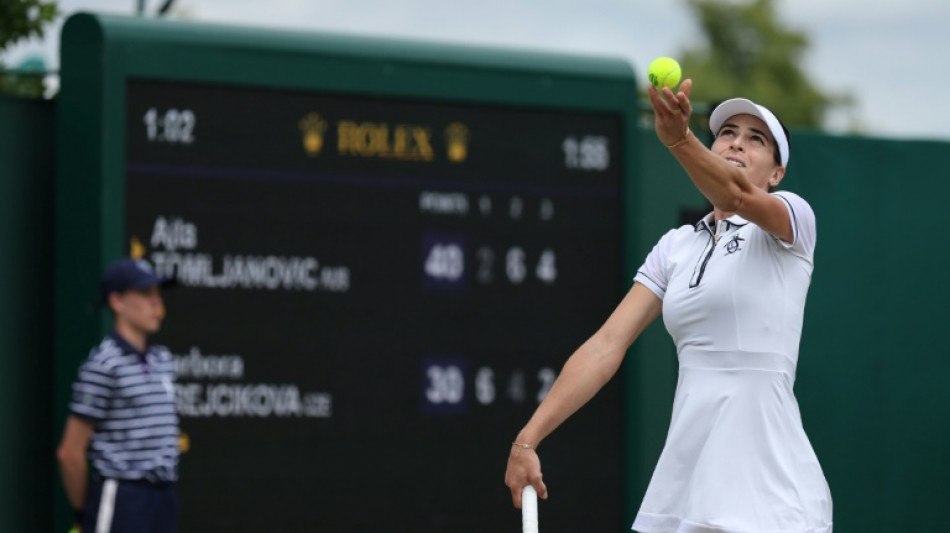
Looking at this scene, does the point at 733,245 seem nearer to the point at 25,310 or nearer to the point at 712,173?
the point at 712,173

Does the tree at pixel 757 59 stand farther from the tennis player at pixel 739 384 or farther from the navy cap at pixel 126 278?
the tennis player at pixel 739 384

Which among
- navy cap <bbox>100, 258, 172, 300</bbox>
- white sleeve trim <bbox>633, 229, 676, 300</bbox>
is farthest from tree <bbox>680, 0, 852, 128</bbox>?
white sleeve trim <bbox>633, 229, 676, 300</bbox>

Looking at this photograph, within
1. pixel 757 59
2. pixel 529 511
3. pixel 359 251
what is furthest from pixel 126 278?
pixel 757 59

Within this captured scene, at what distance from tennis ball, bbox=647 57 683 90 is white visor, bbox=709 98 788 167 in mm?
295

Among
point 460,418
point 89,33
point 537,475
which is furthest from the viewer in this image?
point 460,418

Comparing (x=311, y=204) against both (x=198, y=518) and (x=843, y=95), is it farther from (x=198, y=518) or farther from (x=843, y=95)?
(x=843, y=95)

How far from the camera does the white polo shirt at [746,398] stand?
179 inches

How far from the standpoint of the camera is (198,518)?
781cm

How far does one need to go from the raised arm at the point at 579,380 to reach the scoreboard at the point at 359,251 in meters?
3.21

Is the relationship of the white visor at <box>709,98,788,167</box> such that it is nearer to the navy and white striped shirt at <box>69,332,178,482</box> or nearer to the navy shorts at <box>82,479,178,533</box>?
the navy and white striped shirt at <box>69,332,178,482</box>

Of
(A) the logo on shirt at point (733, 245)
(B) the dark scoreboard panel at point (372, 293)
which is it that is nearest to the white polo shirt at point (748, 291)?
(A) the logo on shirt at point (733, 245)

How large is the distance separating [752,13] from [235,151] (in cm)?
5197

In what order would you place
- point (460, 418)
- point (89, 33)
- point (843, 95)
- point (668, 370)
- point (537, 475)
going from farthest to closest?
point (843, 95) → point (668, 370) → point (460, 418) → point (89, 33) → point (537, 475)

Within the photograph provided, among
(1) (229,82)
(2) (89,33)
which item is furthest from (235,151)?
(2) (89,33)
